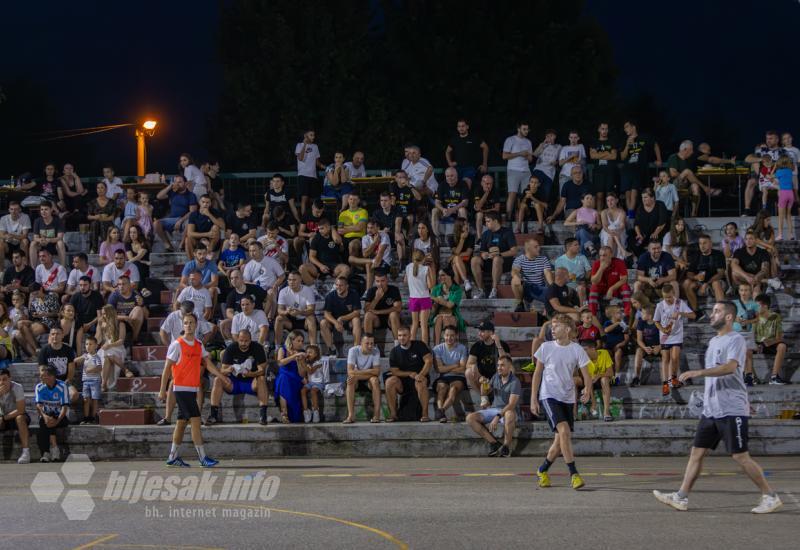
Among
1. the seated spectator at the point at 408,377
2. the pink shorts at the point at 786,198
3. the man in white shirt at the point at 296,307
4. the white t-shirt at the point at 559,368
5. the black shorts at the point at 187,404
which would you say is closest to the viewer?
the white t-shirt at the point at 559,368

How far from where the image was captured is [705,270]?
19.4 meters

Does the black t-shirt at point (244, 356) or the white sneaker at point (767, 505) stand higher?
the black t-shirt at point (244, 356)

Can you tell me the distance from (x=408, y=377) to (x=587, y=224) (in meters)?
5.62

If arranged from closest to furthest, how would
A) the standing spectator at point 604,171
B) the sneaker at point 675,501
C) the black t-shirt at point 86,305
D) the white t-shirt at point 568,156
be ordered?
the sneaker at point 675,501 → the black t-shirt at point 86,305 → the standing spectator at point 604,171 → the white t-shirt at point 568,156

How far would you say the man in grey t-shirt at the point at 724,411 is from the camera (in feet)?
34.4

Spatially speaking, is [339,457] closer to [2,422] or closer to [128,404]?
[128,404]

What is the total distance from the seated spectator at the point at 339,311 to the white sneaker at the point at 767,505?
30.8 ft

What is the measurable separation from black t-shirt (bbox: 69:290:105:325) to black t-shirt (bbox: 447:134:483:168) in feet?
26.2

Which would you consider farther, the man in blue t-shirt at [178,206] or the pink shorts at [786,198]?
the man in blue t-shirt at [178,206]

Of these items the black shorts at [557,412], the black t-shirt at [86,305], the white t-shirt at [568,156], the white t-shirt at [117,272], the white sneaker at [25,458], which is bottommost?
the white sneaker at [25,458]

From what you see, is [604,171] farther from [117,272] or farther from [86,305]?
[86,305]

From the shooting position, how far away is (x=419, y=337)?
1888 cm

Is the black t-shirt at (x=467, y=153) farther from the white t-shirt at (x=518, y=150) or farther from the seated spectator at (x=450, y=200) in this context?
the seated spectator at (x=450, y=200)

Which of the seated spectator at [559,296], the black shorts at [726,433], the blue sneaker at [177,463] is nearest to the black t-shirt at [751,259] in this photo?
the seated spectator at [559,296]
